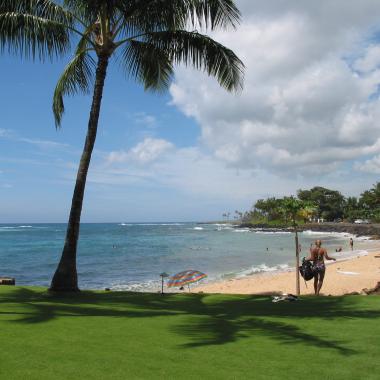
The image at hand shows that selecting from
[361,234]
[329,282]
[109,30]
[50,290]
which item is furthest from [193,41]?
[361,234]

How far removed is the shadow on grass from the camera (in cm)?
533

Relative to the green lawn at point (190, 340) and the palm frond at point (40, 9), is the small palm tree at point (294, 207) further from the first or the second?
the palm frond at point (40, 9)

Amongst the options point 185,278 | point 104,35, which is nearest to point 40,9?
point 104,35

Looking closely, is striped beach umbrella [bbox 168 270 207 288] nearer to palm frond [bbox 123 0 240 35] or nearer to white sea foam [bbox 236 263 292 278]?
palm frond [bbox 123 0 240 35]

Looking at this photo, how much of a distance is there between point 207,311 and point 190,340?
2.16 meters

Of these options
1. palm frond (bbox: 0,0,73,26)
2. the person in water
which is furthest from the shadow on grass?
palm frond (bbox: 0,0,73,26)

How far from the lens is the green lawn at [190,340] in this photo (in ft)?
12.9

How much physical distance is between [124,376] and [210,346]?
4.36 ft

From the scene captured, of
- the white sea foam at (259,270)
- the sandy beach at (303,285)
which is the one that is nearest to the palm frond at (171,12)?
the sandy beach at (303,285)

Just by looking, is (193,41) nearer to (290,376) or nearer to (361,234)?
(290,376)

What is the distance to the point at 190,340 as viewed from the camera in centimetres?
505

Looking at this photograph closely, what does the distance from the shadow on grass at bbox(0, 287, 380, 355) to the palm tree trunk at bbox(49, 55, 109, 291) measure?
41cm

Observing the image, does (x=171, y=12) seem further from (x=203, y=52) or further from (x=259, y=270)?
(x=259, y=270)

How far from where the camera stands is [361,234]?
271ft
